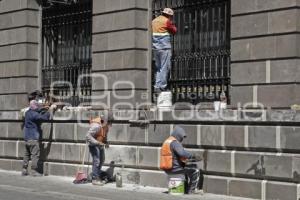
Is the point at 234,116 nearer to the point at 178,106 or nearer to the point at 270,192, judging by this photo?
the point at 270,192

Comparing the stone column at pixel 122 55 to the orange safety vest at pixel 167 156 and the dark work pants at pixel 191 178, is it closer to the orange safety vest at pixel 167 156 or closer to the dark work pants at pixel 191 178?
the orange safety vest at pixel 167 156

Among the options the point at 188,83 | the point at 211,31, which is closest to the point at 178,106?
the point at 188,83

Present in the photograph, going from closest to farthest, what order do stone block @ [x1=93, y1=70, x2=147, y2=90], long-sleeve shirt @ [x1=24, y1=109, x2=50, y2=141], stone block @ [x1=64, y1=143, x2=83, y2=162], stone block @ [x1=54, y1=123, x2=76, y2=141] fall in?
stone block @ [x1=93, y1=70, x2=147, y2=90] < stone block @ [x1=64, y1=143, x2=83, y2=162] < stone block @ [x1=54, y1=123, x2=76, y2=141] < long-sleeve shirt @ [x1=24, y1=109, x2=50, y2=141]

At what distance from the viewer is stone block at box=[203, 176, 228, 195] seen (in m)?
13.1

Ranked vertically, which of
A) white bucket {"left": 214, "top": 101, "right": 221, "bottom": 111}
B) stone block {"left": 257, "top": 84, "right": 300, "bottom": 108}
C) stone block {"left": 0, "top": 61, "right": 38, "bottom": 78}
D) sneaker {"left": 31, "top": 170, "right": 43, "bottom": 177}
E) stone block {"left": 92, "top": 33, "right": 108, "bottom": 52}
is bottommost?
sneaker {"left": 31, "top": 170, "right": 43, "bottom": 177}

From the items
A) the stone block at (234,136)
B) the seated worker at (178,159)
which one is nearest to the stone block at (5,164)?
the seated worker at (178,159)

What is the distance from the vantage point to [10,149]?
19.1 metres

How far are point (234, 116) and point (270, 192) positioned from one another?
5.46 ft

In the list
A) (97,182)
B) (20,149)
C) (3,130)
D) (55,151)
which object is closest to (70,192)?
(97,182)

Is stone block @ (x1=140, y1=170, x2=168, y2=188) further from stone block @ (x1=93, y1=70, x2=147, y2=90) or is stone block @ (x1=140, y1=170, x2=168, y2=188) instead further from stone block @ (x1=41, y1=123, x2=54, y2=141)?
stone block @ (x1=41, y1=123, x2=54, y2=141)

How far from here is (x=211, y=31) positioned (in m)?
15.1

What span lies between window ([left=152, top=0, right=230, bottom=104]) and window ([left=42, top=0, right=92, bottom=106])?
272 centimetres

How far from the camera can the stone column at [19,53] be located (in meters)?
19.2

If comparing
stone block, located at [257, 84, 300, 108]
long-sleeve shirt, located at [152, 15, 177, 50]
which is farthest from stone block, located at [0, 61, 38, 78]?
stone block, located at [257, 84, 300, 108]
